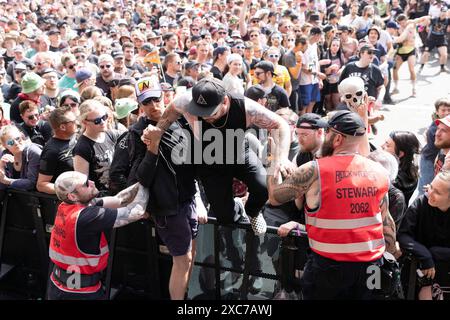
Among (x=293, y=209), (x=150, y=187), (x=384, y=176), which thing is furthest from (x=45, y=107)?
(x=384, y=176)

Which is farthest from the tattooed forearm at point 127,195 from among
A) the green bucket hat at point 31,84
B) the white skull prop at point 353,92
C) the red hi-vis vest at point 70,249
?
the green bucket hat at point 31,84

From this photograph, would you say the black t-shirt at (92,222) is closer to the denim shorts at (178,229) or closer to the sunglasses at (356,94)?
the denim shorts at (178,229)

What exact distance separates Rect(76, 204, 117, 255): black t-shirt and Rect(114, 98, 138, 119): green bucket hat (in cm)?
192

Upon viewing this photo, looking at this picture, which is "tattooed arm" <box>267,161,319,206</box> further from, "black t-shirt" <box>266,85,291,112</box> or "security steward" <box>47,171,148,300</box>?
"black t-shirt" <box>266,85,291,112</box>

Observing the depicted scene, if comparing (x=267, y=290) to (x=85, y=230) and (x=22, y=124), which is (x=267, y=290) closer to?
(x=85, y=230)

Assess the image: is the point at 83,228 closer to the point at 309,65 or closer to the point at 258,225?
the point at 258,225

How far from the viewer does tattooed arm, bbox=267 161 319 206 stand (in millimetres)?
2912

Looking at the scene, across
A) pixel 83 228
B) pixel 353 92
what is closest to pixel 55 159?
pixel 83 228

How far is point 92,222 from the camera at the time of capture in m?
3.25

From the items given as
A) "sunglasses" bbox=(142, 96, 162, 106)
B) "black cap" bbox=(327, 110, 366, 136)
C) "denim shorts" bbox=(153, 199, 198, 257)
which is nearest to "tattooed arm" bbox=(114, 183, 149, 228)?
"denim shorts" bbox=(153, 199, 198, 257)

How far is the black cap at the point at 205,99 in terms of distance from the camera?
122 inches

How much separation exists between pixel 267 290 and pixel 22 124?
A: 3.43 metres

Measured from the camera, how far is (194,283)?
3791 mm

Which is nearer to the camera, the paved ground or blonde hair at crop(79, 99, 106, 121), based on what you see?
blonde hair at crop(79, 99, 106, 121)
